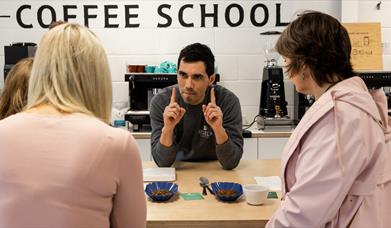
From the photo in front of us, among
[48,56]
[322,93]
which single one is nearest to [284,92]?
[322,93]

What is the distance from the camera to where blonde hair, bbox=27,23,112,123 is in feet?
3.66

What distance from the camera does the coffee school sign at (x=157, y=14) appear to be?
3787 millimetres

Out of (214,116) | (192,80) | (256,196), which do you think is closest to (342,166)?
(256,196)

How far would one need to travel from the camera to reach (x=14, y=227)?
3.52ft

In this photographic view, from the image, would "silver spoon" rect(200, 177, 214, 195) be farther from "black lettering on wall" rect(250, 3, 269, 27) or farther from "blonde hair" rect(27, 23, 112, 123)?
"black lettering on wall" rect(250, 3, 269, 27)

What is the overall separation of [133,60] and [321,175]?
278 cm

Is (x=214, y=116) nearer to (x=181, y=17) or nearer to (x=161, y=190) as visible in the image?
(x=161, y=190)

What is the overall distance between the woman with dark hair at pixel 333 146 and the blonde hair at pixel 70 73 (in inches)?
23.3

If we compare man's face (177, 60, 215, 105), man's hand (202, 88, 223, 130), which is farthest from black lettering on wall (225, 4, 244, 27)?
man's hand (202, 88, 223, 130)

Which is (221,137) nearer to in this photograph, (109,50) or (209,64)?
(209,64)

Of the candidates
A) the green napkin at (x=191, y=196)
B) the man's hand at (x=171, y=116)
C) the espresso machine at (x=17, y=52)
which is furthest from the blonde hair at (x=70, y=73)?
the espresso machine at (x=17, y=52)

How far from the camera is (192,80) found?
Result: 249 centimetres

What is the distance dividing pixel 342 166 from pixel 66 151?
72 centimetres

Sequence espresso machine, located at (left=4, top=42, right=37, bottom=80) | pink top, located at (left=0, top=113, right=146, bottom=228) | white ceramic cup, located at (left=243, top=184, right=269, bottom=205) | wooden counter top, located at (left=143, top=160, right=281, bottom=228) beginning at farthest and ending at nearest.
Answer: espresso machine, located at (left=4, top=42, right=37, bottom=80) → white ceramic cup, located at (left=243, top=184, right=269, bottom=205) → wooden counter top, located at (left=143, top=160, right=281, bottom=228) → pink top, located at (left=0, top=113, right=146, bottom=228)
